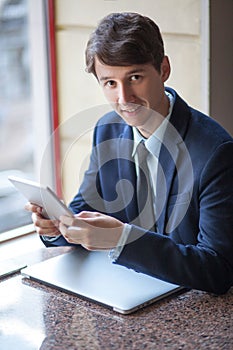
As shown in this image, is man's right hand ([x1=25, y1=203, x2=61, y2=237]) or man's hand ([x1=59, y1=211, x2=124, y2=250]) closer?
man's hand ([x1=59, y1=211, x2=124, y2=250])

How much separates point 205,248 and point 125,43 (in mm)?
480

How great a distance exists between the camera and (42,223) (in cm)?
154

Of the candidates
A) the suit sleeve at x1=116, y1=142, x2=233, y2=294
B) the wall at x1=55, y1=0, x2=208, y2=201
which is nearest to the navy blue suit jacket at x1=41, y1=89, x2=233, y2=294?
the suit sleeve at x1=116, y1=142, x2=233, y2=294

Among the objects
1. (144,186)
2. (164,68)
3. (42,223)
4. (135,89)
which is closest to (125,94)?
(135,89)

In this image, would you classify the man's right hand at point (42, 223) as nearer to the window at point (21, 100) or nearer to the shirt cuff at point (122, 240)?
the shirt cuff at point (122, 240)

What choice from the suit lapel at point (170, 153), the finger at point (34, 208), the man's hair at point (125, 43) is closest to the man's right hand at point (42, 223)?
the finger at point (34, 208)

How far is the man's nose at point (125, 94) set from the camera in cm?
145

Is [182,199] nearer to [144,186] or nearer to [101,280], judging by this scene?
[144,186]

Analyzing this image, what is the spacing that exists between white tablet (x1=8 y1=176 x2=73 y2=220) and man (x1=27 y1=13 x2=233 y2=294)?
3 cm

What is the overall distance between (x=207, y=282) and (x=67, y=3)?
3.64 feet

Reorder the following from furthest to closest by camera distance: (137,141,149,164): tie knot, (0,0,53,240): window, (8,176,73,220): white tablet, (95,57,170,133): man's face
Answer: (0,0,53,240): window, (137,141,149,164): tie knot, (95,57,170,133): man's face, (8,176,73,220): white tablet

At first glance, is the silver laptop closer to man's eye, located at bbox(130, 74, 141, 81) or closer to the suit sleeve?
the suit sleeve

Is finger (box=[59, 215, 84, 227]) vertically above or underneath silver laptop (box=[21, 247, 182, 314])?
above

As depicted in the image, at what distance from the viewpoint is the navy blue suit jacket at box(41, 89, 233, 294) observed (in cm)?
138
